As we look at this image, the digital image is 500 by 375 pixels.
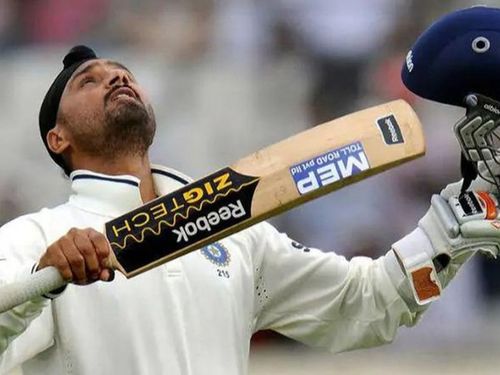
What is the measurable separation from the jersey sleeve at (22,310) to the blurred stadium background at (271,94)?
2744 mm

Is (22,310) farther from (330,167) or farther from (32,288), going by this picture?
(330,167)

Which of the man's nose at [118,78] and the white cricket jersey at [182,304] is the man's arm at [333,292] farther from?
the man's nose at [118,78]

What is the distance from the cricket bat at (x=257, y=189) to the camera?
2.81 m

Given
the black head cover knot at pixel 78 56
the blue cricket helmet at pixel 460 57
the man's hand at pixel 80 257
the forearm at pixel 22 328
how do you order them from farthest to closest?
the black head cover knot at pixel 78 56
the blue cricket helmet at pixel 460 57
the forearm at pixel 22 328
the man's hand at pixel 80 257

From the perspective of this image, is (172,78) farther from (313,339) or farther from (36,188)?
(313,339)

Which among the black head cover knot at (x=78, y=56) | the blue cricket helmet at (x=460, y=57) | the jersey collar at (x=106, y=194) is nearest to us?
the blue cricket helmet at (x=460, y=57)

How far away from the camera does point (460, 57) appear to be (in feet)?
9.83

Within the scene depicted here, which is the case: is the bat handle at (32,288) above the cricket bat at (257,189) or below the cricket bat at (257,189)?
below

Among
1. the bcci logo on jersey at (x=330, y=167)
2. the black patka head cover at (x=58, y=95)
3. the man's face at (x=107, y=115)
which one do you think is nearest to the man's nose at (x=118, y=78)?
the man's face at (x=107, y=115)

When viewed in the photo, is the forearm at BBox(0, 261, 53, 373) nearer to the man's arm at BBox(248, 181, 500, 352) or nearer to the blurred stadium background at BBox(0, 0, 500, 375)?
the man's arm at BBox(248, 181, 500, 352)

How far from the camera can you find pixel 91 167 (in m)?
3.27

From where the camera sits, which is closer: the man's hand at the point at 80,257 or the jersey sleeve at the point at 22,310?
the man's hand at the point at 80,257

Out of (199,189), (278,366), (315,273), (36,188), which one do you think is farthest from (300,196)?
(36,188)

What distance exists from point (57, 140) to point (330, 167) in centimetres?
75
